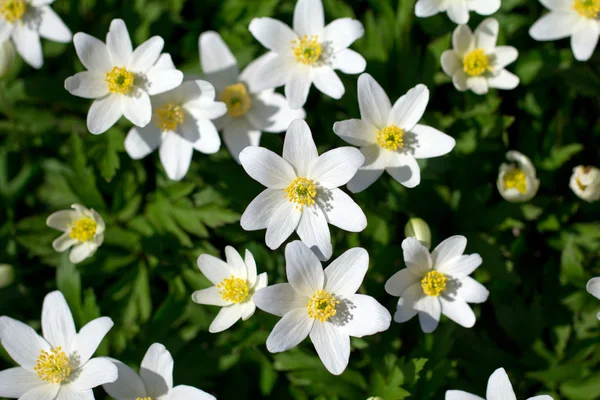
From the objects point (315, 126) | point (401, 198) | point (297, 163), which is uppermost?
point (297, 163)

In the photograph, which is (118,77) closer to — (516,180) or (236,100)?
(236,100)

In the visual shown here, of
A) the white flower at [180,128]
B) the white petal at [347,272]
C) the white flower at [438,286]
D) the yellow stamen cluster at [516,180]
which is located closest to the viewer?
the white petal at [347,272]

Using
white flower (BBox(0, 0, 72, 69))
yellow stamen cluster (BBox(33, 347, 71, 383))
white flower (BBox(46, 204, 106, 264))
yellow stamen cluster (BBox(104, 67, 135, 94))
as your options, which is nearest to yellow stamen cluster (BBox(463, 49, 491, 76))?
yellow stamen cluster (BBox(104, 67, 135, 94))

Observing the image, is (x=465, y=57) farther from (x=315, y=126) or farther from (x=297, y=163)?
(x=297, y=163)

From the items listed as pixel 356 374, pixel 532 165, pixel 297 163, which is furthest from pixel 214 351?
pixel 532 165

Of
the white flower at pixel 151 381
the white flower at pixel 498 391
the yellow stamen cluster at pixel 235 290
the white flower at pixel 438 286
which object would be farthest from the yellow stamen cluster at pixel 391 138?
the white flower at pixel 151 381

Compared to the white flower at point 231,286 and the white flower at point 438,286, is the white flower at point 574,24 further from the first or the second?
the white flower at point 231,286
